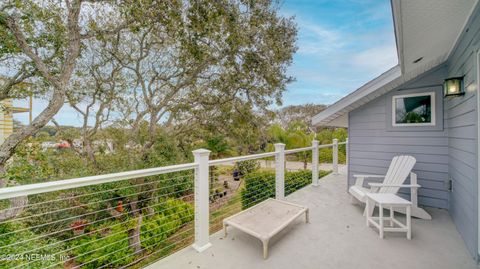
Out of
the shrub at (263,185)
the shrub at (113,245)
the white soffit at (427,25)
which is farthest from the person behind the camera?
the shrub at (263,185)

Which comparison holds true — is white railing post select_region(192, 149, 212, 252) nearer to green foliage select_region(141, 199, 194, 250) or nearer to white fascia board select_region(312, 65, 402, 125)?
green foliage select_region(141, 199, 194, 250)

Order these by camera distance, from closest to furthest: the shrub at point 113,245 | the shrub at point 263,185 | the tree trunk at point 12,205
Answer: the shrub at point 113,245
the tree trunk at point 12,205
the shrub at point 263,185

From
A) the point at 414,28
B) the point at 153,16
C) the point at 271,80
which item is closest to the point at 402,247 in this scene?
the point at 414,28

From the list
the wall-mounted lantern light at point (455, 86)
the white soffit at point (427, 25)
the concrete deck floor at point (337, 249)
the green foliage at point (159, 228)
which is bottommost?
the green foliage at point (159, 228)

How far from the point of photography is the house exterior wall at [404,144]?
4027mm

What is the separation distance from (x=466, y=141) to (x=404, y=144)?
1.73 m

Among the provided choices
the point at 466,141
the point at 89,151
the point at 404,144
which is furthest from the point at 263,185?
the point at 89,151

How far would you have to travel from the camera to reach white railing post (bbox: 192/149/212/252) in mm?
2740

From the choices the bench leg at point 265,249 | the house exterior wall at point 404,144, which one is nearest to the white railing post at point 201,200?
the bench leg at point 265,249

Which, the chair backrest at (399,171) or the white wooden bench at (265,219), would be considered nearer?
the white wooden bench at (265,219)

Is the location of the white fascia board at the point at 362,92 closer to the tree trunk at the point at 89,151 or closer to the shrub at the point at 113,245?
the shrub at the point at 113,245

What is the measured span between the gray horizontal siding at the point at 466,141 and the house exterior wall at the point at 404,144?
430mm

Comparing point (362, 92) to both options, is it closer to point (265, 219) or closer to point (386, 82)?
point (386, 82)

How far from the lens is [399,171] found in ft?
12.4
